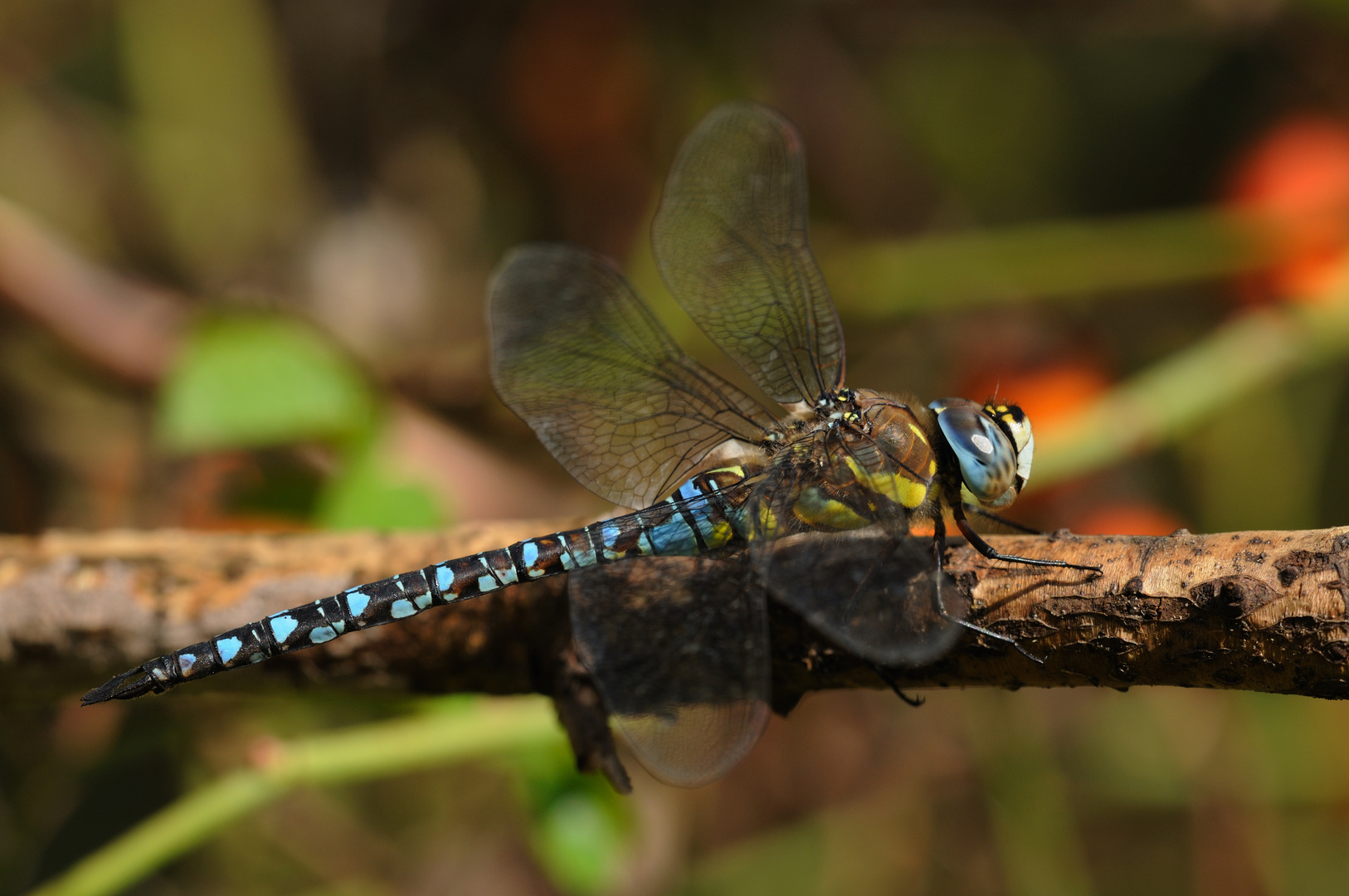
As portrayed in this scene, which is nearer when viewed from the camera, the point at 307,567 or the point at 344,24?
the point at 307,567

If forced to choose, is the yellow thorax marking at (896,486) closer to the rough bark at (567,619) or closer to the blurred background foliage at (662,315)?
the rough bark at (567,619)

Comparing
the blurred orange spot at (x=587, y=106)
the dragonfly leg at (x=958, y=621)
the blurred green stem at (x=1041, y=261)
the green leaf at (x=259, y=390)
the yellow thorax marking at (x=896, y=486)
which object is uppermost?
the blurred orange spot at (x=587, y=106)

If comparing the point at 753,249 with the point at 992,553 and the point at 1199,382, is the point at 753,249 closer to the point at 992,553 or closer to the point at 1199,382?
the point at 992,553

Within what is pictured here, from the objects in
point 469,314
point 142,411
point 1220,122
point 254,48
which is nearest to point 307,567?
point 142,411

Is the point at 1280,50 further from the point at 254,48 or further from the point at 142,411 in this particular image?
the point at 142,411

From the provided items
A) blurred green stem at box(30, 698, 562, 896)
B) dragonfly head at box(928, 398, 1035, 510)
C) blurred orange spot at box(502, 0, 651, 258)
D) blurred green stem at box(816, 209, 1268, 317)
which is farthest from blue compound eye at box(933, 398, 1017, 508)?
blurred orange spot at box(502, 0, 651, 258)

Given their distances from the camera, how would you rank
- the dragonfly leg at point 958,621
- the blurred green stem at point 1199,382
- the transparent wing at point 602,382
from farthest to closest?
the blurred green stem at point 1199,382 < the transparent wing at point 602,382 < the dragonfly leg at point 958,621

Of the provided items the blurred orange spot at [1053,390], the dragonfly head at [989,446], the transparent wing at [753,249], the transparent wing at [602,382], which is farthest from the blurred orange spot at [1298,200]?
the transparent wing at [602,382]

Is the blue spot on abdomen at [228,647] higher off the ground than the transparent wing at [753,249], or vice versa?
the transparent wing at [753,249]

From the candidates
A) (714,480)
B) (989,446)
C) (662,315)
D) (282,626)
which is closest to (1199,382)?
(989,446)
